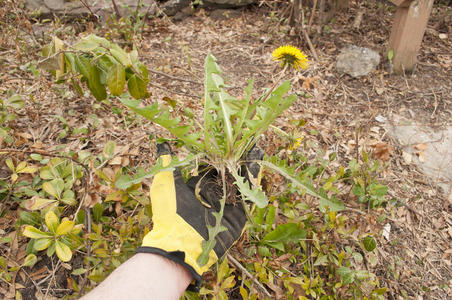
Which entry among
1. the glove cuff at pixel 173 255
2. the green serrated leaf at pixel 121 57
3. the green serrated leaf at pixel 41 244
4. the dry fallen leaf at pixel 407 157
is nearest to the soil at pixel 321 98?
the dry fallen leaf at pixel 407 157

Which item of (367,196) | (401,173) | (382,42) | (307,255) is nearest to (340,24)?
(382,42)

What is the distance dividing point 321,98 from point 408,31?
3.77 ft

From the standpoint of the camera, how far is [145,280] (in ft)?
3.98

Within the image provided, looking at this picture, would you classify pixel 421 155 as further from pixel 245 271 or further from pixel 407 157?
pixel 245 271

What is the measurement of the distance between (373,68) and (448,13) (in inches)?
73.0

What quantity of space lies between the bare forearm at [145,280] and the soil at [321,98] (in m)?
0.60

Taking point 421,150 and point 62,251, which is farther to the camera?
point 421,150

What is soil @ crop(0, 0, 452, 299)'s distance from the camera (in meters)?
1.96

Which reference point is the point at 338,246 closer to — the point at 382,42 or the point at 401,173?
the point at 401,173

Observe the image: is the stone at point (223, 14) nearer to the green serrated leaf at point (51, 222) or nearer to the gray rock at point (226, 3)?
the gray rock at point (226, 3)

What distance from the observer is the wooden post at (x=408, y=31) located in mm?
2883

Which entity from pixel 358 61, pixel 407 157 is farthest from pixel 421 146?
pixel 358 61

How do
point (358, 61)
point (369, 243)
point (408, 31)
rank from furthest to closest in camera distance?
point (358, 61) < point (408, 31) < point (369, 243)

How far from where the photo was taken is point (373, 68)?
3.23 metres
